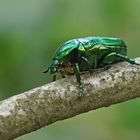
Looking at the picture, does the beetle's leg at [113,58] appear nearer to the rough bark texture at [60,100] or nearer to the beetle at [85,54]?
the beetle at [85,54]

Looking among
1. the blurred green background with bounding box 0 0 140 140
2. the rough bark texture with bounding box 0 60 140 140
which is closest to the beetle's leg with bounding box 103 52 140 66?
the rough bark texture with bounding box 0 60 140 140

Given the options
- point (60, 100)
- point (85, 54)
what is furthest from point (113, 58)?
point (60, 100)

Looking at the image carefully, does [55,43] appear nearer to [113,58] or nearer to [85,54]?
[85,54]

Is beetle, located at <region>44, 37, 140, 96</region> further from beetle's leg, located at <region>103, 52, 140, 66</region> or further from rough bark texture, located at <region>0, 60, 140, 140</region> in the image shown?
rough bark texture, located at <region>0, 60, 140, 140</region>

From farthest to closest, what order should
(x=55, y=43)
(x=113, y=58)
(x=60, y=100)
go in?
(x=55, y=43) < (x=113, y=58) < (x=60, y=100)

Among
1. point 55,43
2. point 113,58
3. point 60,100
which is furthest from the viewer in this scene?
point 55,43

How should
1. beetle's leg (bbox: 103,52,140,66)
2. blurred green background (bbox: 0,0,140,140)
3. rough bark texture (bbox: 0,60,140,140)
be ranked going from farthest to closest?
blurred green background (bbox: 0,0,140,140) → beetle's leg (bbox: 103,52,140,66) → rough bark texture (bbox: 0,60,140,140)

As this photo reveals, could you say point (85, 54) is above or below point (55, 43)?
above

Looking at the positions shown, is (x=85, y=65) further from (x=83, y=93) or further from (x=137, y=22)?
(x=137, y=22)
